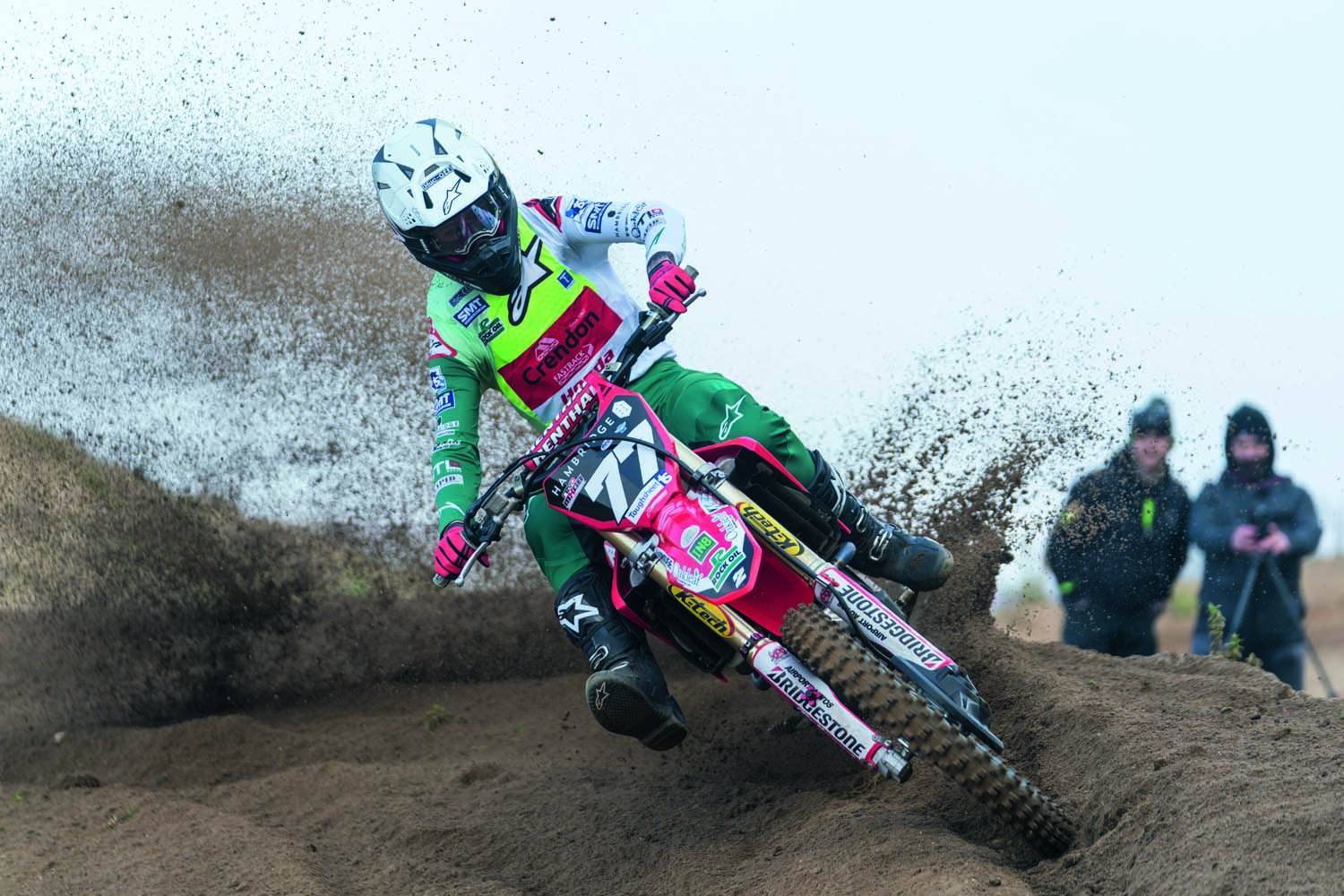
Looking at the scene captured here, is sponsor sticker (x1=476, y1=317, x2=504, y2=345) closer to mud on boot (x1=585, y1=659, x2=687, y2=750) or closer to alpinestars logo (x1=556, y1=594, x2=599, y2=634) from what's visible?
alpinestars logo (x1=556, y1=594, x2=599, y2=634)

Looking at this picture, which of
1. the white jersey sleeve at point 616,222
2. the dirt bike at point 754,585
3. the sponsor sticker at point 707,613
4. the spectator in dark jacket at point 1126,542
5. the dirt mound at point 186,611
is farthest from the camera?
the dirt mound at point 186,611

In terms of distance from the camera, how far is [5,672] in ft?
22.7

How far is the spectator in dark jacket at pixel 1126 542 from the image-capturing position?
6297mm

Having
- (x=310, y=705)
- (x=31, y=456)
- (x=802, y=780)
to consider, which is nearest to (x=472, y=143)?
(x=802, y=780)

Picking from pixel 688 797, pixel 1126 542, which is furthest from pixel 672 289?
pixel 1126 542

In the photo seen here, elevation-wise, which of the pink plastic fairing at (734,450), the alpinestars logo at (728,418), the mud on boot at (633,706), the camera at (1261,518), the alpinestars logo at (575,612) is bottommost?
the mud on boot at (633,706)

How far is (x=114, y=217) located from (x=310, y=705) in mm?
3870

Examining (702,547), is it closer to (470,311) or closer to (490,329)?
(490,329)

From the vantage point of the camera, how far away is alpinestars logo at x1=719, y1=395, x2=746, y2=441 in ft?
15.2

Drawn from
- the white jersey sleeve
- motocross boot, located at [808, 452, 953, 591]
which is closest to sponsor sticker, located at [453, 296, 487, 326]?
the white jersey sleeve

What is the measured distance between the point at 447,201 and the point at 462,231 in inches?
5.3

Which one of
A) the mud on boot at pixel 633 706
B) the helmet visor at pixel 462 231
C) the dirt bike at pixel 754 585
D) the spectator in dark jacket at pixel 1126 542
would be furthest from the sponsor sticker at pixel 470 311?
the spectator in dark jacket at pixel 1126 542

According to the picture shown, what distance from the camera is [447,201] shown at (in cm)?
461

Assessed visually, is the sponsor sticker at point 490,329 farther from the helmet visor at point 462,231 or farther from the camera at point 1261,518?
the camera at point 1261,518
